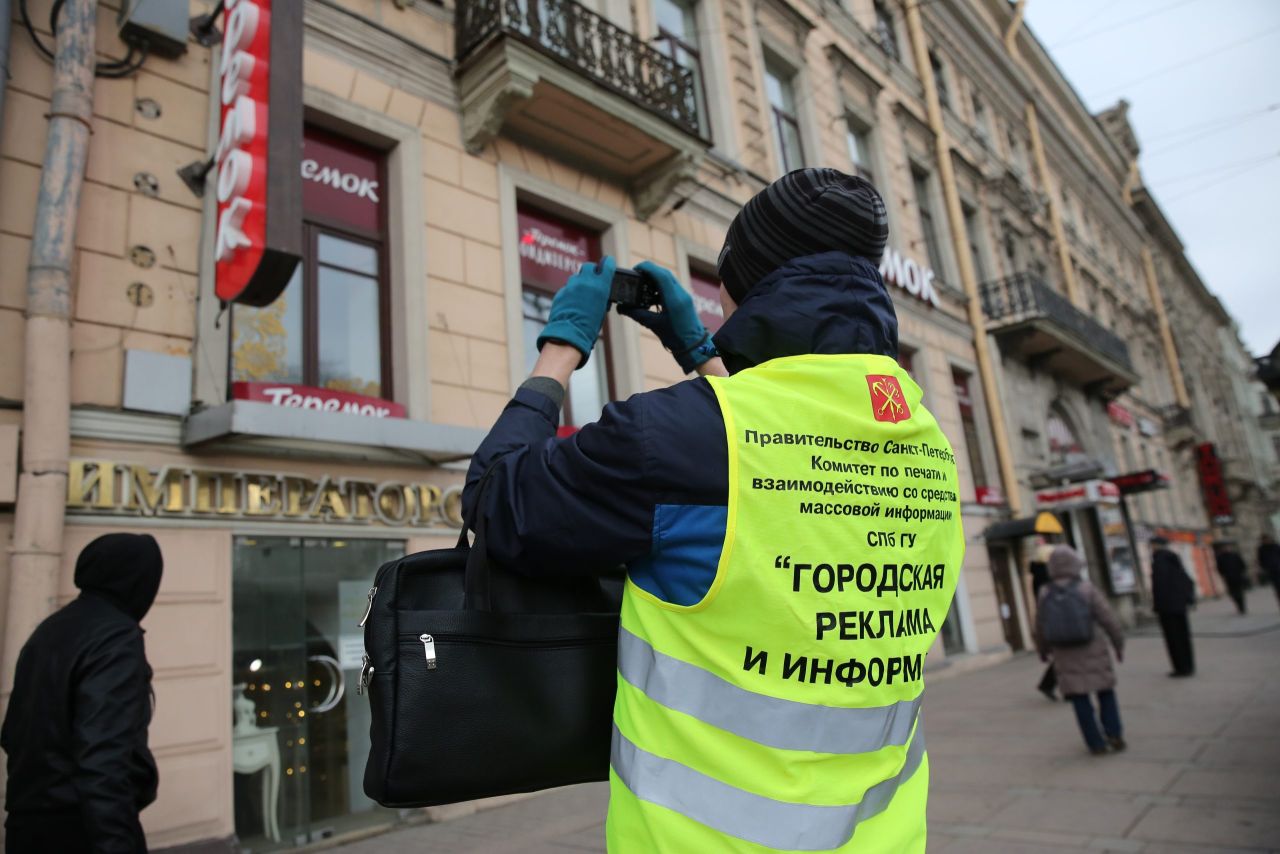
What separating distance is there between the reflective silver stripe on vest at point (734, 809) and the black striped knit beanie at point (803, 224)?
0.85m

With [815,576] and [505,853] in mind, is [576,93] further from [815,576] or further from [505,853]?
[815,576]

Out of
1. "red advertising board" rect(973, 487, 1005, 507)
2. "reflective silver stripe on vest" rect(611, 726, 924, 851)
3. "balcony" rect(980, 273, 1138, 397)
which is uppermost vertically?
"balcony" rect(980, 273, 1138, 397)

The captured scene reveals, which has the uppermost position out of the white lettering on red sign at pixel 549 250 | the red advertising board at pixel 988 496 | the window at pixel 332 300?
the white lettering on red sign at pixel 549 250

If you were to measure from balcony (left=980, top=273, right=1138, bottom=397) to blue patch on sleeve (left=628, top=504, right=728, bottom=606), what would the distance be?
57.9 feet

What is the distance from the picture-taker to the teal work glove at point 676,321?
5.54 ft

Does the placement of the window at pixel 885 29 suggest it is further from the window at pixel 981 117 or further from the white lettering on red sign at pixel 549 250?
the white lettering on red sign at pixel 549 250

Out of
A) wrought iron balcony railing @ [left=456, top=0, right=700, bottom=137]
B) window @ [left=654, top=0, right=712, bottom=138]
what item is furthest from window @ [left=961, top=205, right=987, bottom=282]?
wrought iron balcony railing @ [left=456, top=0, right=700, bottom=137]

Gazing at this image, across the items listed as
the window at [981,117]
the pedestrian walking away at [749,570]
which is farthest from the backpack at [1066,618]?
the window at [981,117]

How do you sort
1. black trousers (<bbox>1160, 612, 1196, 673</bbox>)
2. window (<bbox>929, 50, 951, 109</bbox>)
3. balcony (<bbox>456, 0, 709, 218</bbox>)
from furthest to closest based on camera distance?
window (<bbox>929, 50, 951, 109</bbox>) < black trousers (<bbox>1160, 612, 1196, 673</bbox>) < balcony (<bbox>456, 0, 709, 218</bbox>)

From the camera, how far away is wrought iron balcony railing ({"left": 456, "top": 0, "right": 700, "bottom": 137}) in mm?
7703

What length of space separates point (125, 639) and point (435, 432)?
3.56m

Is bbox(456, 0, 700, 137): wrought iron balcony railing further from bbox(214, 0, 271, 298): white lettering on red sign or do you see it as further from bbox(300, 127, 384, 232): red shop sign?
bbox(214, 0, 271, 298): white lettering on red sign

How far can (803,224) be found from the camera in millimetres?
1481

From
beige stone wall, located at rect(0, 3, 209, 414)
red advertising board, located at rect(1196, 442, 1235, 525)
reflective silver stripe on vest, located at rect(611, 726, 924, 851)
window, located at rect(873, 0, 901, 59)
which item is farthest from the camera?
red advertising board, located at rect(1196, 442, 1235, 525)
